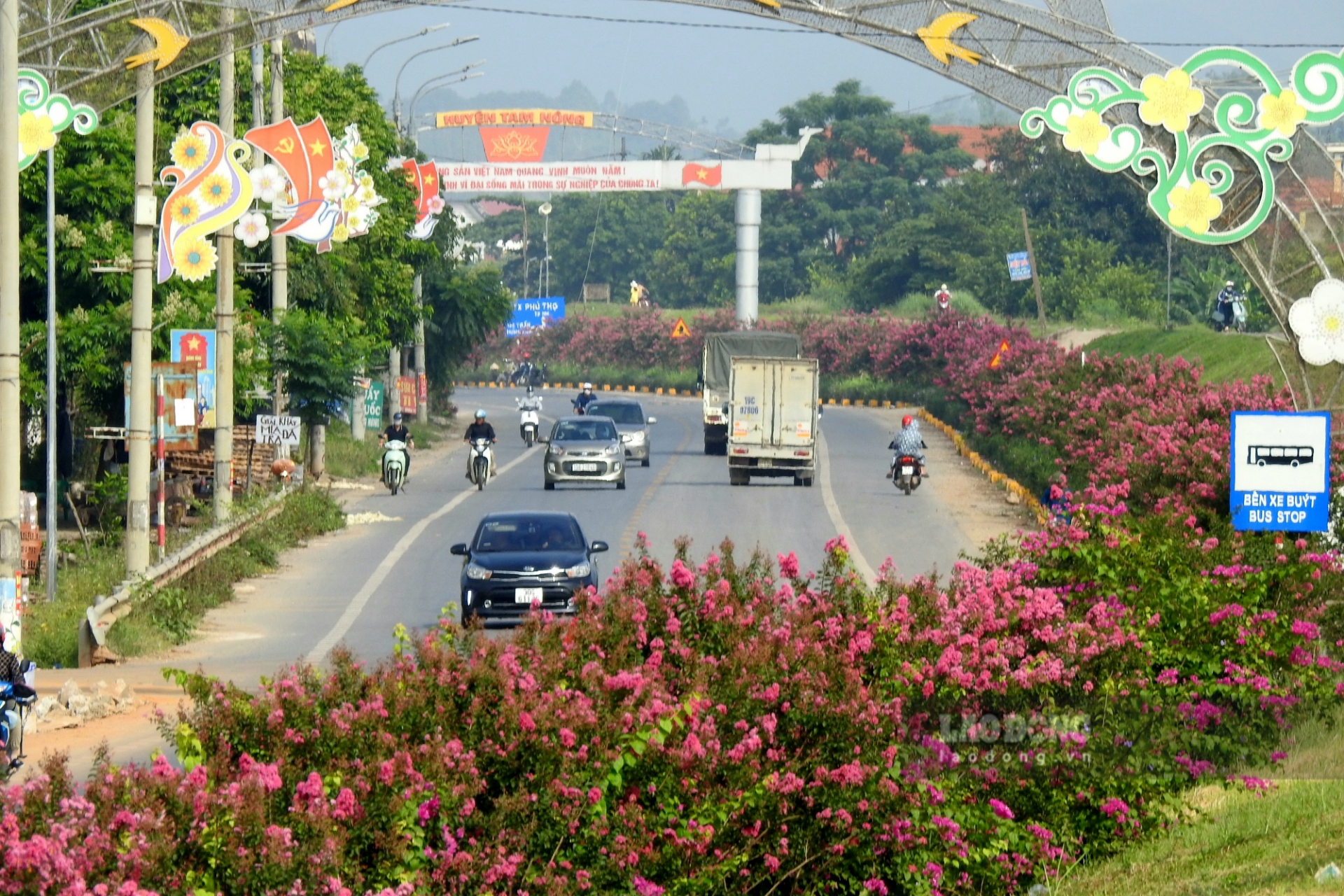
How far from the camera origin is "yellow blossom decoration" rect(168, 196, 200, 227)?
23531 mm

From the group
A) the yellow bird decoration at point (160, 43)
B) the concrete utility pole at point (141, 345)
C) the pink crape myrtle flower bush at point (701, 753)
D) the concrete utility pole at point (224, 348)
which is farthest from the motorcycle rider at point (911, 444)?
the pink crape myrtle flower bush at point (701, 753)

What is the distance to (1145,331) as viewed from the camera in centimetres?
6419

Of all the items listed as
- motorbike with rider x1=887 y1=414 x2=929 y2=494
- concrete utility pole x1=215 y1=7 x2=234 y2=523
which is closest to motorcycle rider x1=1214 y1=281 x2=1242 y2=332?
motorbike with rider x1=887 y1=414 x2=929 y2=494

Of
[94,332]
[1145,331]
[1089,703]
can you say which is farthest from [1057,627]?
[1145,331]

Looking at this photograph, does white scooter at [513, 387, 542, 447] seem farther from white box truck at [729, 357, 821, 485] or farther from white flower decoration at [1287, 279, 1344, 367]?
white flower decoration at [1287, 279, 1344, 367]

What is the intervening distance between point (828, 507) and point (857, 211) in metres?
91.4

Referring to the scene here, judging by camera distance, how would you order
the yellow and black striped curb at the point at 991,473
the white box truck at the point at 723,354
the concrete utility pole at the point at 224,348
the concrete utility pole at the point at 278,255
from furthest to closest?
the white box truck at the point at 723,354 < the concrete utility pole at the point at 278,255 < the yellow and black striped curb at the point at 991,473 < the concrete utility pole at the point at 224,348

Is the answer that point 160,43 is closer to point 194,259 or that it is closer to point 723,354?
point 194,259

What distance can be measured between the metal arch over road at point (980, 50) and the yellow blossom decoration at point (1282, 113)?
38.3 inches

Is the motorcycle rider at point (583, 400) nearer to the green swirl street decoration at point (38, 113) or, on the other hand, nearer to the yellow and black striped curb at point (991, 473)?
the yellow and black striped curb at point (991, 473)

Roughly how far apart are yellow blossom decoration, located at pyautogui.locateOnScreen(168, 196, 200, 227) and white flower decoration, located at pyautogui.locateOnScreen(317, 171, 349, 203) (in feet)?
16.5

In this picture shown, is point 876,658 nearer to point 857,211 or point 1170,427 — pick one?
point 1170,427

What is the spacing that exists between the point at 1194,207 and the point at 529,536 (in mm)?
8731

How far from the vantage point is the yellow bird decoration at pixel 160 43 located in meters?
22.7
